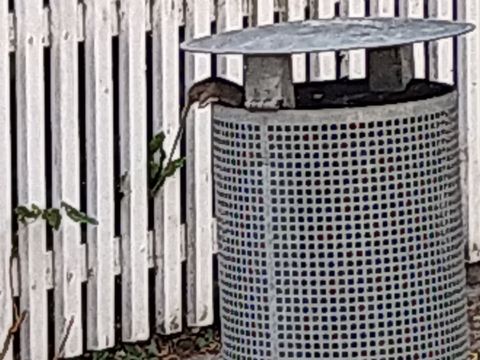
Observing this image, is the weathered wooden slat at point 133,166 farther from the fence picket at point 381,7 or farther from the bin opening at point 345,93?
the bin opening at point 345,93

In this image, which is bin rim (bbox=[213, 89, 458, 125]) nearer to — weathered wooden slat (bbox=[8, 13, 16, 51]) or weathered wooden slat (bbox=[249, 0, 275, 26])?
weathered wooden slat (bbox=[8, 13, 16, 51])

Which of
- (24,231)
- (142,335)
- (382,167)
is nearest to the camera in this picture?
(382,167)

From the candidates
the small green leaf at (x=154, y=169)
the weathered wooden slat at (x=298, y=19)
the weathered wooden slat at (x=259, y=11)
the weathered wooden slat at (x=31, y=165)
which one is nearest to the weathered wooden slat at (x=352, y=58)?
the weathered wooden slat at (x=298, y=19)

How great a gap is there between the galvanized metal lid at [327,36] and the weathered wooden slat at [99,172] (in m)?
1.69

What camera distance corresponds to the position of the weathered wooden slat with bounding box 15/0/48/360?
21.8 ft

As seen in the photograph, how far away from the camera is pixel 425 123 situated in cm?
479

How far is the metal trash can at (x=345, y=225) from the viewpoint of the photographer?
4730 millimetres

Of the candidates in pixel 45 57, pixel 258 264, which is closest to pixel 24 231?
pixel 45 57

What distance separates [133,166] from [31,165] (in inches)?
20.1

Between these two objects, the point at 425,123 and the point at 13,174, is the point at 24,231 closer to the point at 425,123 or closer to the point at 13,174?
the point at 13,174

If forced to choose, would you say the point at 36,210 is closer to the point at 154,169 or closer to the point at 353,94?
the point at 154,169

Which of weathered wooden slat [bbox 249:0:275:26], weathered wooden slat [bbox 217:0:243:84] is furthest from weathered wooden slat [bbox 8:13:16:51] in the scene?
weathered wooden slat [bbox 249:0:275:26]

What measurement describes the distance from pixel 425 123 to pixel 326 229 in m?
0.41

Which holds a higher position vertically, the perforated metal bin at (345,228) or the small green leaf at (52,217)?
the perforated metal bin at (345,228)
